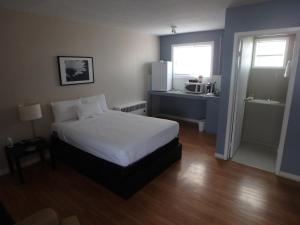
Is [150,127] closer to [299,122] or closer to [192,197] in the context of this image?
[192,197]

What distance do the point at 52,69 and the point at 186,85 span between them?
3163mm

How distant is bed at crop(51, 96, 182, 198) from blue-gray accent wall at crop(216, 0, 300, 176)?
4.74ft

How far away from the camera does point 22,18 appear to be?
288 cm

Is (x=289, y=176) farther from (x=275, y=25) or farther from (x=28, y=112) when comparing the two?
(x=28, y=112)

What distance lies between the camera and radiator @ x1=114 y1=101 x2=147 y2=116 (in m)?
4.57

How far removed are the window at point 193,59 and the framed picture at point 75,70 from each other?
8.61ft

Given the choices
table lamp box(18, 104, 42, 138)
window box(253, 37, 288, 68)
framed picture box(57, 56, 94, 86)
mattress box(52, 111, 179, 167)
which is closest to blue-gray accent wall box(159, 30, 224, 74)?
window box(253, 37, 288, 68)

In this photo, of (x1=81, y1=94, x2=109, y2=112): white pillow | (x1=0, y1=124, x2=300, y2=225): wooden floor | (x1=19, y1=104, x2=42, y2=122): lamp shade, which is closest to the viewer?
(x1=0, y1=124, x2=300, y2=225): wooden floor

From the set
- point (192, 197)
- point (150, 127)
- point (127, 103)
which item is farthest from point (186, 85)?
point (192, 197)

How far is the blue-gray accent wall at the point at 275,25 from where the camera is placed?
7.95 ft

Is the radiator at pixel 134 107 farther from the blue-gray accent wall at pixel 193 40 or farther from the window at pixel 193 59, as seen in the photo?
the blue-gray accent wall at pixel 193 40

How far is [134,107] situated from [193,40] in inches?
94.9

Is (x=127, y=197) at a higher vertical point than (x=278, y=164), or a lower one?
lower

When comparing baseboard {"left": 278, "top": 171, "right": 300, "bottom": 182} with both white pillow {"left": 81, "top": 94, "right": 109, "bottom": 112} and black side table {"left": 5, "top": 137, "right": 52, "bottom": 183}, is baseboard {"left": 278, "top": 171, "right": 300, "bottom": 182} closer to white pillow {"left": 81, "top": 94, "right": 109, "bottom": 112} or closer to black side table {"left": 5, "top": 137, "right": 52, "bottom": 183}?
white pillow {"left": 81, "top": 94, "right": 109, "bottom": 112}
